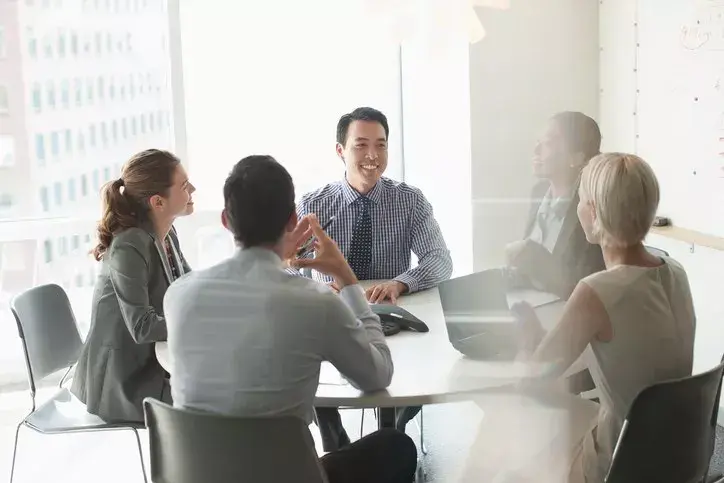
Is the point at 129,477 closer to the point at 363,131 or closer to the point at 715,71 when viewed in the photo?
the point at 363,131

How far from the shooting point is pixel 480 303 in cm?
128

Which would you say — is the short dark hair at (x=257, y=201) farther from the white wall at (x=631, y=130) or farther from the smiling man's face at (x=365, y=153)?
the smiling man's face at (x=365, y=153)

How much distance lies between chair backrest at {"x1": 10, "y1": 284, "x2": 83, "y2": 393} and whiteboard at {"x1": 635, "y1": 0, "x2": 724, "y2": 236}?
4.83 feet

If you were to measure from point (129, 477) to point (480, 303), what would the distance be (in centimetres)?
151

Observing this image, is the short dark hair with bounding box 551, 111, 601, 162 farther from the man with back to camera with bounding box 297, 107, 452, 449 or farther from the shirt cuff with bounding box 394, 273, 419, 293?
the man with back to camera with bounding box 297, 107, 452, 449

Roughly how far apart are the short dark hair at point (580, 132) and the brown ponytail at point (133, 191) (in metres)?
1.05

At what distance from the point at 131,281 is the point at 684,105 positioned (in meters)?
1.18

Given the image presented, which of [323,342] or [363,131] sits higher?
[363,131]

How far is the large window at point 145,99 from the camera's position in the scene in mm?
3062

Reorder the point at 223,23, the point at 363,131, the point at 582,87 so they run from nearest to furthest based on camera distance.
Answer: the point at 582,87 → the point at 363,131 → the point at 223,23

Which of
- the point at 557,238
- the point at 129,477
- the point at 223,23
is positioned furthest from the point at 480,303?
the point at 223,23

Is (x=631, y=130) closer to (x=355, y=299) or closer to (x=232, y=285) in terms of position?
(x=355, y=299)

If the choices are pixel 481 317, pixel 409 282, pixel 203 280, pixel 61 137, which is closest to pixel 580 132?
pixel 481 317

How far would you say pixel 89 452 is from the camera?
260 cm
